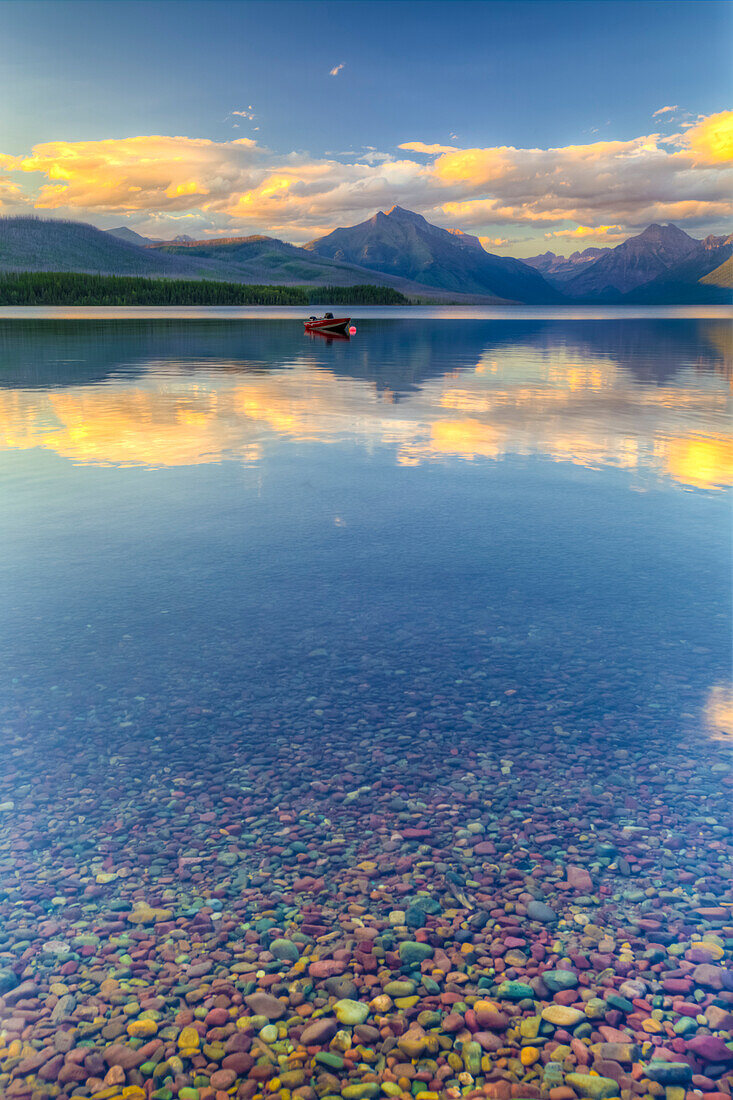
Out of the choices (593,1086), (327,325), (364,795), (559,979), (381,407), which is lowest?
(593,1086)

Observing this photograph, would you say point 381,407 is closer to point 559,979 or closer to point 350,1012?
point 559,979

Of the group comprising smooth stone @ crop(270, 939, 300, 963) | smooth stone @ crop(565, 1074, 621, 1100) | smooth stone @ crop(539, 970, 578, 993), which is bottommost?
smooth stone @ crop(565, 1074, 621, 1100)

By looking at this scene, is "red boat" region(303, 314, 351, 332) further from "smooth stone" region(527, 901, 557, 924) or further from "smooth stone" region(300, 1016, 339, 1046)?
"smooth stone" region(300, 1016, 339, 1046)

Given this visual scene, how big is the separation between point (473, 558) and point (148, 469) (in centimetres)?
1235

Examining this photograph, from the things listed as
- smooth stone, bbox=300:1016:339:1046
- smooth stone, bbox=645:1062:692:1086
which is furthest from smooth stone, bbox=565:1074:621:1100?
smooth stone, bbox=300:1016:339:1046

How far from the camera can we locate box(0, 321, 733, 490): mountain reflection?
27516 mm

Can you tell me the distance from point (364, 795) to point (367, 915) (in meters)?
1.68

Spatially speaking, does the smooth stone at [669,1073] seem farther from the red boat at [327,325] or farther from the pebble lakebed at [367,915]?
the red boat at [327,325]

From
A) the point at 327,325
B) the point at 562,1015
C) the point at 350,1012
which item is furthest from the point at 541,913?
the point at 327,325

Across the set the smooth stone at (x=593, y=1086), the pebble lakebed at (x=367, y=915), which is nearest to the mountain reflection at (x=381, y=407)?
the pebble lakebed at (x=367, y=915)

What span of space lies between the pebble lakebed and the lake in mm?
28

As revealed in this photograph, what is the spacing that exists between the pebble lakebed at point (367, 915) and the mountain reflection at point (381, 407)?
16.7 metres

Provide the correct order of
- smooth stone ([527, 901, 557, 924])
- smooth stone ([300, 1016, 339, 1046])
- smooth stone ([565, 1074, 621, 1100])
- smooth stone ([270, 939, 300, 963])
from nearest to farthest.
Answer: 1. smooth stone ([565, 1074, 621, 1100])
2. smooth stone ([300, 1016, 339, 1046])
3. smooth stone ([270, 939, 300, 963])
4. smooth stone ([527, 901, 557, 924])

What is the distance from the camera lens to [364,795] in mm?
8547
